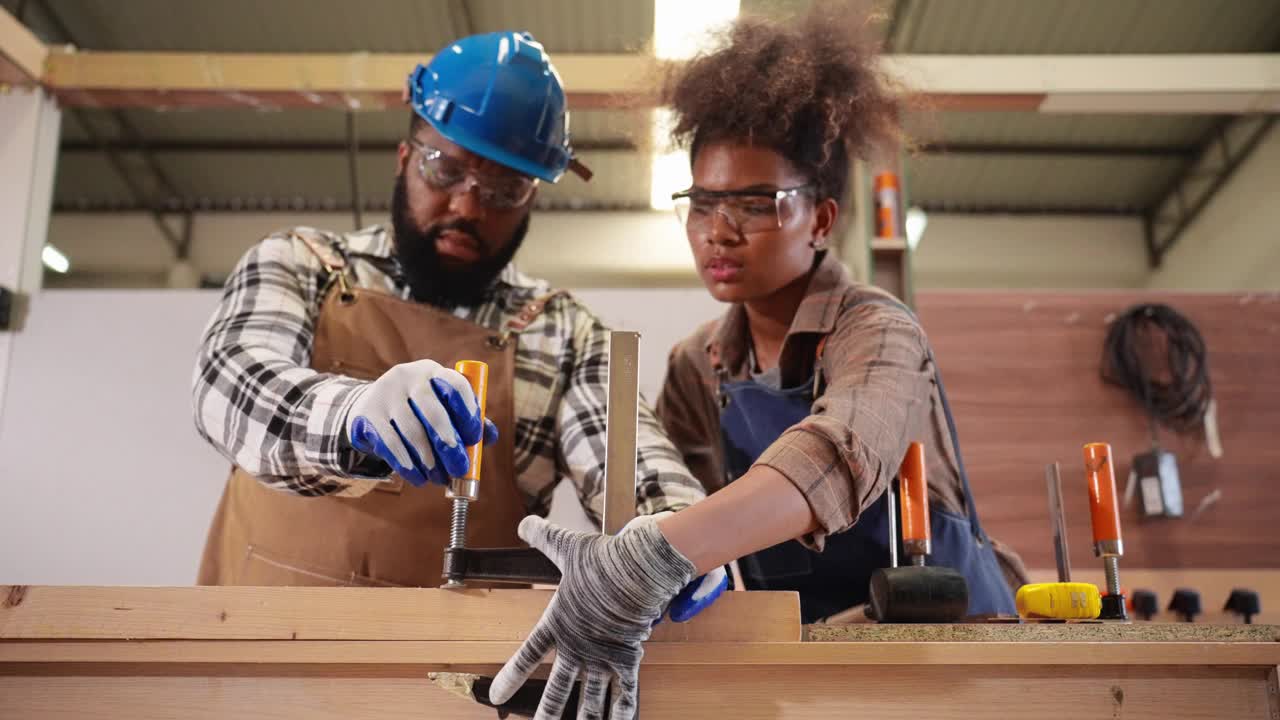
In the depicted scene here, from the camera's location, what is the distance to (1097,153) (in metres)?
7.00

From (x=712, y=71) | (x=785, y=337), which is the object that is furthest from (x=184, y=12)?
(x=785, y=337)

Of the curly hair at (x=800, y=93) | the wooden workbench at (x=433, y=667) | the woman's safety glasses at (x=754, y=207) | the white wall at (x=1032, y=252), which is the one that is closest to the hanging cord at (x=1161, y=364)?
the curly hair at (x=800, y=93)

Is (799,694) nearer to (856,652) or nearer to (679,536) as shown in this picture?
(856,652)

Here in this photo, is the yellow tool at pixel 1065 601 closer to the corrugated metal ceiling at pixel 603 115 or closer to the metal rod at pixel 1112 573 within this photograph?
the metal rod at pixel 1112 573

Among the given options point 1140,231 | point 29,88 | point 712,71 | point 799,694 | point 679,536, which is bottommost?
point 799,694

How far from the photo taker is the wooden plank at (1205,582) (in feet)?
8.83

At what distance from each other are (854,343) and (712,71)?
0.63 metres

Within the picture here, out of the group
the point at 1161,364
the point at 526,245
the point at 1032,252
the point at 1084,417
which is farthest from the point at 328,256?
the point at 1032,252

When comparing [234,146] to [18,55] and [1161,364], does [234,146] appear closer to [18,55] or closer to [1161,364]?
[18,55]

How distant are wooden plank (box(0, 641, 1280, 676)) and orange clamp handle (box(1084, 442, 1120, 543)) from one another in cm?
31

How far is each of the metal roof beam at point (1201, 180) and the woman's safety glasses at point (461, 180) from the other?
19.1ft

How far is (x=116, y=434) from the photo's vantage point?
2.71 meters

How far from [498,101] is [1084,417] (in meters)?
1.93

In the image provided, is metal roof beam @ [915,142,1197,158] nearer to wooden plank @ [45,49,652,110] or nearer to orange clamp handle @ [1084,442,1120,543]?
wooden plank @ [45,49,652,110]
